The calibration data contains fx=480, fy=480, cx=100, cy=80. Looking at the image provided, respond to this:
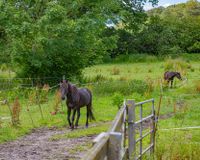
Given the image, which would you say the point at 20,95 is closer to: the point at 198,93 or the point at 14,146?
the point at 198,93

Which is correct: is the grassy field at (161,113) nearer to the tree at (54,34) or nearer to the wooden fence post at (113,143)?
the tree at (54,34)

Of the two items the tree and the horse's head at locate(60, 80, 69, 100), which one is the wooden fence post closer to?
the horse's head at locate(60, 80, 69, 100)

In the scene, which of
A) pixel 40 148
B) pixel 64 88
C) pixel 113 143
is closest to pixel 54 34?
pixel 64 88

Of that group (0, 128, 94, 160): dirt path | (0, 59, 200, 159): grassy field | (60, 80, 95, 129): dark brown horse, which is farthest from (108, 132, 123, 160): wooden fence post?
(60, 80, 95, 129): dark brown horse

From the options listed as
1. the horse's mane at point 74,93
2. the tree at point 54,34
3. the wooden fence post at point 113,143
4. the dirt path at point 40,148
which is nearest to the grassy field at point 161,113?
the dirt path at point 40,148

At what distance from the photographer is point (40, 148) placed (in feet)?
39.6

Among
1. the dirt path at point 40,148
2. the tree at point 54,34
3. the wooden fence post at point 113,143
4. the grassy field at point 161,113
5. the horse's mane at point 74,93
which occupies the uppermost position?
the tree at point 54,34

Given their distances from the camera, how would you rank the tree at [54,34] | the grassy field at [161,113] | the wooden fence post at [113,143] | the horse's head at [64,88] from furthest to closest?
1. the tree at [54,34]
2. the horse's head at [64,88]
3. the grassy field at [161,113]
4. the wooden fence post at [113,143]

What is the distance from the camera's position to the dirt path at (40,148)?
1099 cm

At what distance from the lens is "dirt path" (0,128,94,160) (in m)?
11.0

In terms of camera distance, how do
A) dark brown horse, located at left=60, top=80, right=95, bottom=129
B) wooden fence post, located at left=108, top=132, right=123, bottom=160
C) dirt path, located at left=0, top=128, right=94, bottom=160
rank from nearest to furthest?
wooden fence post, located at left=108, top=132, right=123, bottom=160
dirt path, located at left=0, top=128, right=94, bottom=160
dark brown horse, located at left=60, top=80, right=95, bottom=129

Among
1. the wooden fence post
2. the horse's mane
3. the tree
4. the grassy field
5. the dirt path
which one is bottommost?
the dirt path

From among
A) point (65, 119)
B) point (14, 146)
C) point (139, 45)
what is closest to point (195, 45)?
point (139, 45)

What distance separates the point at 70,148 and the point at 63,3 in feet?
48.0
